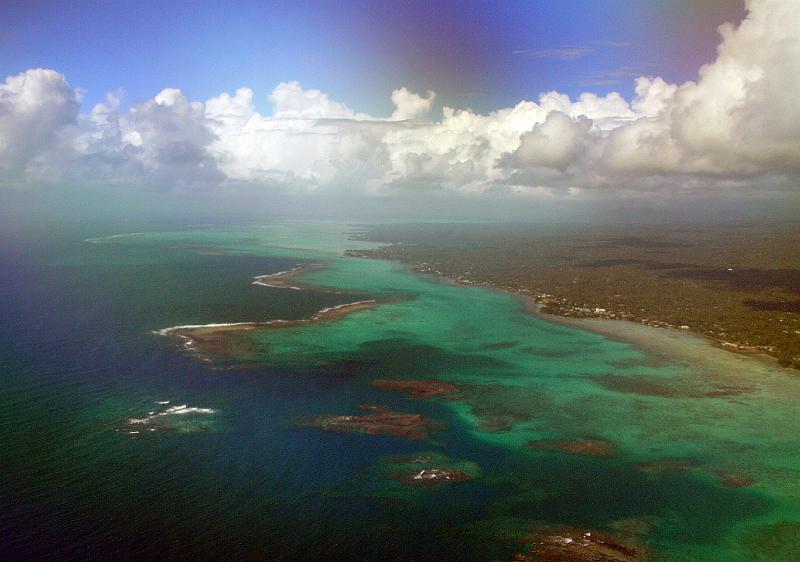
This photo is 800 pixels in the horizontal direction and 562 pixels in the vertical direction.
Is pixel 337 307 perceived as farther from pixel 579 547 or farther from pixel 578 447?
pixel 579 547

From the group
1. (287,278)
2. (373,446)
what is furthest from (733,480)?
(287,278)

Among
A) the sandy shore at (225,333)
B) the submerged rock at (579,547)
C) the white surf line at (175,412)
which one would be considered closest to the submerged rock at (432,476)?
the submerged rock at (579,547)

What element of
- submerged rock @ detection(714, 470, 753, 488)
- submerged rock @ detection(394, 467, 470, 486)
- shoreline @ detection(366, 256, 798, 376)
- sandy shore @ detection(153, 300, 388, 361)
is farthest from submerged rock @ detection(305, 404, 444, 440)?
shoreline @ detection(366, 256, 798, 376)

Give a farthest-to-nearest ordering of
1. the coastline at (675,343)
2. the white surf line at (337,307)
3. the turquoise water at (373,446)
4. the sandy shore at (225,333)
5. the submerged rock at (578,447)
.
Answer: the white surf line at (337,307) < the sandy shore at (225,333) < the coastline at (675,343) < the submerged rock at (578,447) < the turquoise water at (373,446)

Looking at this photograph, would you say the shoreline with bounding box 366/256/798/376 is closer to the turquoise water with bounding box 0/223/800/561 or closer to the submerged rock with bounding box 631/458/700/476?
the turquoise water with bounding box 0/223/800/561

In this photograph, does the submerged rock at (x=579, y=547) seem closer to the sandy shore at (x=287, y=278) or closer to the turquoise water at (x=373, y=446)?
the turquoise water at (x=373, y=446)

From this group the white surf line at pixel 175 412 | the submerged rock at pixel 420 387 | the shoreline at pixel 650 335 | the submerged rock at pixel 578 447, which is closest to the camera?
the submerged rock at pixel 578 447

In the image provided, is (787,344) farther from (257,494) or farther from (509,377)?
(257,494)

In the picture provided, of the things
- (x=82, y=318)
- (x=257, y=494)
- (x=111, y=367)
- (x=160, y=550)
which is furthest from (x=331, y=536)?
(x=82, y=318)
